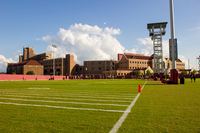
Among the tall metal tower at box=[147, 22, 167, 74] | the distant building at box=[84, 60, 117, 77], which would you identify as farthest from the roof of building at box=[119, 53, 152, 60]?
the tall metal tower at box=[147, 22, 167, 74]

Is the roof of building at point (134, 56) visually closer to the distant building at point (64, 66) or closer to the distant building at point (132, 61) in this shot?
the distant building at point (132, 61)

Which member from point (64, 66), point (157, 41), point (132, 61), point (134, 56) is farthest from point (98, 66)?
point (157, 41)

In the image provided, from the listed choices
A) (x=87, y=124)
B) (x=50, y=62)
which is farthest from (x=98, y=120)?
(x=50, y=62)

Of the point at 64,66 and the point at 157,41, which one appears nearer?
the point at 157,41

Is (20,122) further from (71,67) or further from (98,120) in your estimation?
(71,67)

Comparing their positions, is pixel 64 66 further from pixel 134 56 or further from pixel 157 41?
pixel 157 41

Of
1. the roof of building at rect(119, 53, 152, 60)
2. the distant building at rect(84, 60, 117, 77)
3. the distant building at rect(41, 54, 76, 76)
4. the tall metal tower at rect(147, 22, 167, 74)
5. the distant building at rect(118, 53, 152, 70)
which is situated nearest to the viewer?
the tall metal tower at rect(147, 22, 167, 74)

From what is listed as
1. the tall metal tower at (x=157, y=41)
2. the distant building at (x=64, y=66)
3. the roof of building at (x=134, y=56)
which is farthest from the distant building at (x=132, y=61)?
the tall metal tower at (x=157, y=41)

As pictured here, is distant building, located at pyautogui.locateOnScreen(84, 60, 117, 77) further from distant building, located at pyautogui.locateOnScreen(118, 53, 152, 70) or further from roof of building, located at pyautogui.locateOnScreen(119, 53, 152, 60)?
roof of building, located at pyautogui.locateOnScreen(119, 53, 152, 60)

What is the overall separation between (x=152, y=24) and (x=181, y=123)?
65882mm

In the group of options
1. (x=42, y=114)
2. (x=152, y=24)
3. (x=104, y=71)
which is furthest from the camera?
(x=104, y=71)

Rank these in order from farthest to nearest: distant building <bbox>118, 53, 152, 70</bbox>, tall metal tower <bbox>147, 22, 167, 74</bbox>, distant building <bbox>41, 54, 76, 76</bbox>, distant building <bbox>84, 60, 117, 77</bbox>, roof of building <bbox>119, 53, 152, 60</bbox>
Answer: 1. distant building <bbox>41, 54, 76, 76</bbox>
2. roof of building <bbox>119, 53, 152, 60</bbox>
3. distant building <bbox>84, 60, 117, 77</bbox>
4. distant building <bbox>118, 53, 152, 70</bbox>
5. tall metal tower <bbox>147, 22, 167, 74</bbox>

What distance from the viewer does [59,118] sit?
695 centimetres

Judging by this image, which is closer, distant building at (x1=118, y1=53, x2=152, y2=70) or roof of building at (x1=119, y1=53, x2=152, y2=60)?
Answer: distant building at (x1=118, y1=53, x2=152, y2=70)
